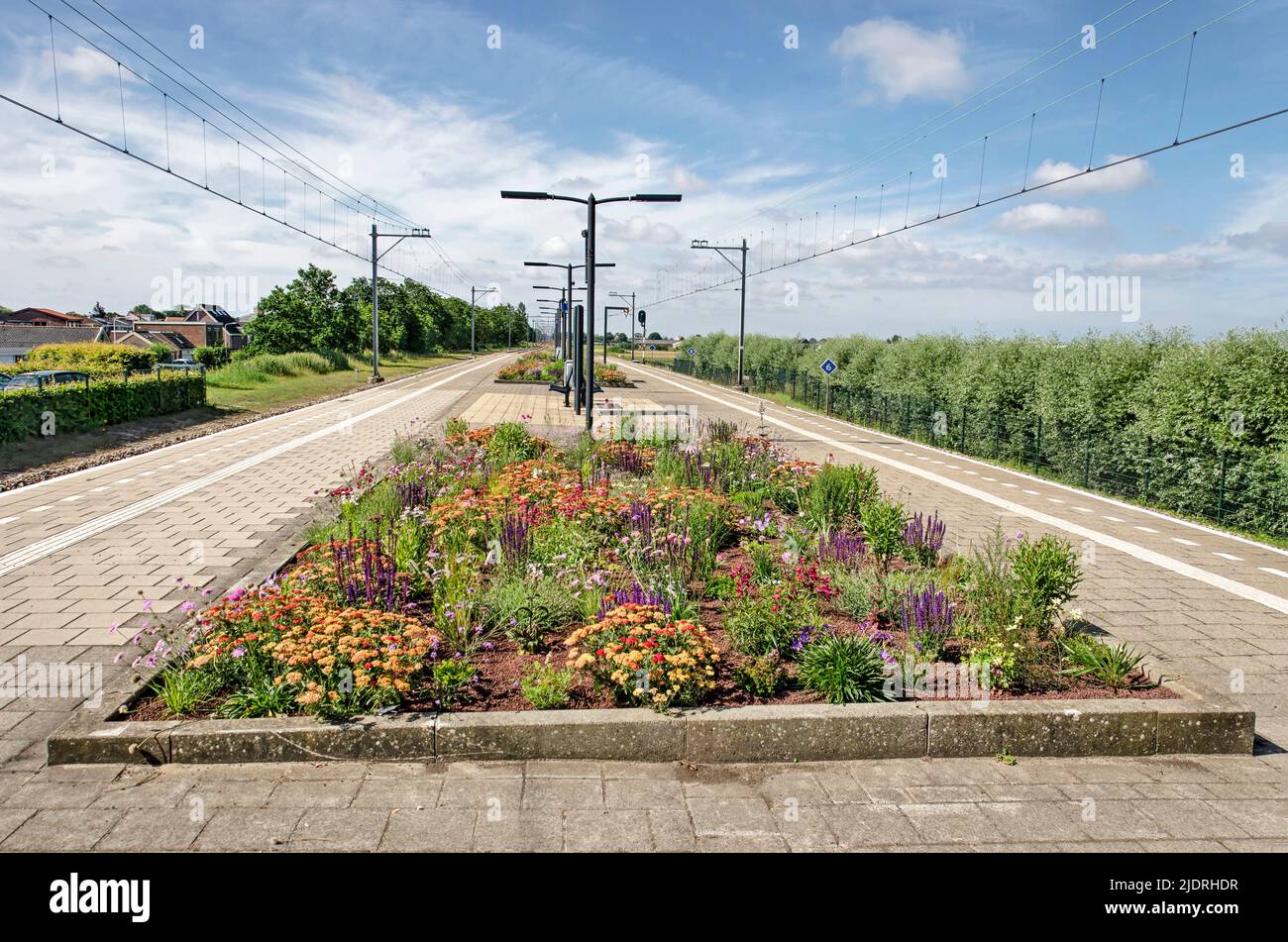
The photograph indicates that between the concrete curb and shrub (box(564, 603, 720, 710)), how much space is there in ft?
0.42

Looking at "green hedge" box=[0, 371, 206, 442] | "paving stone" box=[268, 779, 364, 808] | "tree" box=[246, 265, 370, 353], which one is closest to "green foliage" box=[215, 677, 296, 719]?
"paving stone" box=[268, 779, 364, 808]

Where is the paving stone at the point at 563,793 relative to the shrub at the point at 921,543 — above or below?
below

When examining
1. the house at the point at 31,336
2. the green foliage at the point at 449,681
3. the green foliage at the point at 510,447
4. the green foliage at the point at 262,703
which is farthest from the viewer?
the house at the point at 31,336

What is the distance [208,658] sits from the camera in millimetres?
4375

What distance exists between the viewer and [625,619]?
15.3ft

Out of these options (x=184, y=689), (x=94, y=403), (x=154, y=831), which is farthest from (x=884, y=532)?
(x=94, y=403)

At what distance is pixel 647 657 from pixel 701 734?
464 millimetres

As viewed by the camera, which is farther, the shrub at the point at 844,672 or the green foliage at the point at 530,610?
the green foliage at the point at 530,610

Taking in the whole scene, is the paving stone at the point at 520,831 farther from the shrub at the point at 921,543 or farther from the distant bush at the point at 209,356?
the distant bush at the point at 209,356

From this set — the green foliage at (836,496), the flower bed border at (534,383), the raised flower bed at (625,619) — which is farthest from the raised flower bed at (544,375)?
the raised flower bed at (625,619)

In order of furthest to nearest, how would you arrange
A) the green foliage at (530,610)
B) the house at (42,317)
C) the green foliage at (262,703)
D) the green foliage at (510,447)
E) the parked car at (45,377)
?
the house at (42,317)
the parked car at (45,377)
the green foliage at (510,447)
the green foliage at (530,610)
the green foliage at (262,703)

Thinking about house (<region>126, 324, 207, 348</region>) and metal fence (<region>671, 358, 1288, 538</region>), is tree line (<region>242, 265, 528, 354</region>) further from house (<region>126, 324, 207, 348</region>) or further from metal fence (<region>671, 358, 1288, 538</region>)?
metal fence (<region>671, 358, 1288, 538</region>)

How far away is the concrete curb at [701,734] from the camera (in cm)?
398

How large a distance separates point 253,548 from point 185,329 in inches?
4141
